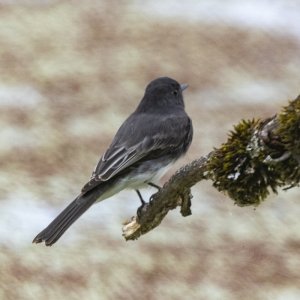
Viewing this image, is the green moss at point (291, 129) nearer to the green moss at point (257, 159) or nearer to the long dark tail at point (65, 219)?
the green moss at point (257, 159)

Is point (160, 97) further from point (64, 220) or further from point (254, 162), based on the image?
point (254, 162)

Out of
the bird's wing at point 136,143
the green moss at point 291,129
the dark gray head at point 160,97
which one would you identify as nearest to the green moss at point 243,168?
the green moss at point 291,129

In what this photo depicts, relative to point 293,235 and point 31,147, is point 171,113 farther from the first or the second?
point 31,147

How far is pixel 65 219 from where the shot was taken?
708 centimetres

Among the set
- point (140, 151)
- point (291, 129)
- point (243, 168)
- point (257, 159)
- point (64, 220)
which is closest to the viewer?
point (291, 129)

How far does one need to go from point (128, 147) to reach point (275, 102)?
5029 mm

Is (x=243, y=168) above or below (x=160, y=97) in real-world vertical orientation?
below

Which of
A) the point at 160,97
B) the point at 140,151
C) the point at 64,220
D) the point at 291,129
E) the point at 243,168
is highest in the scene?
the point at 160,97

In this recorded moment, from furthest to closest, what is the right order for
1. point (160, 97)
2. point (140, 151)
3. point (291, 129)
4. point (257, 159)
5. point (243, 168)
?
1. point (160, 97)
2. point (140, 151)
3. point (243, 168)
4. point (257, 159)
5. point (291, 129)

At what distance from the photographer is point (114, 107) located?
13203 millimetres

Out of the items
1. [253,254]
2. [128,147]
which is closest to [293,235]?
[253,254]

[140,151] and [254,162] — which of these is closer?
[254,162]

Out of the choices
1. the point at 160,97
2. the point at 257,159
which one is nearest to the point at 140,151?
the point at 160,97

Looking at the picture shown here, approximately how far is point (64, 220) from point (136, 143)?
0.86 m
